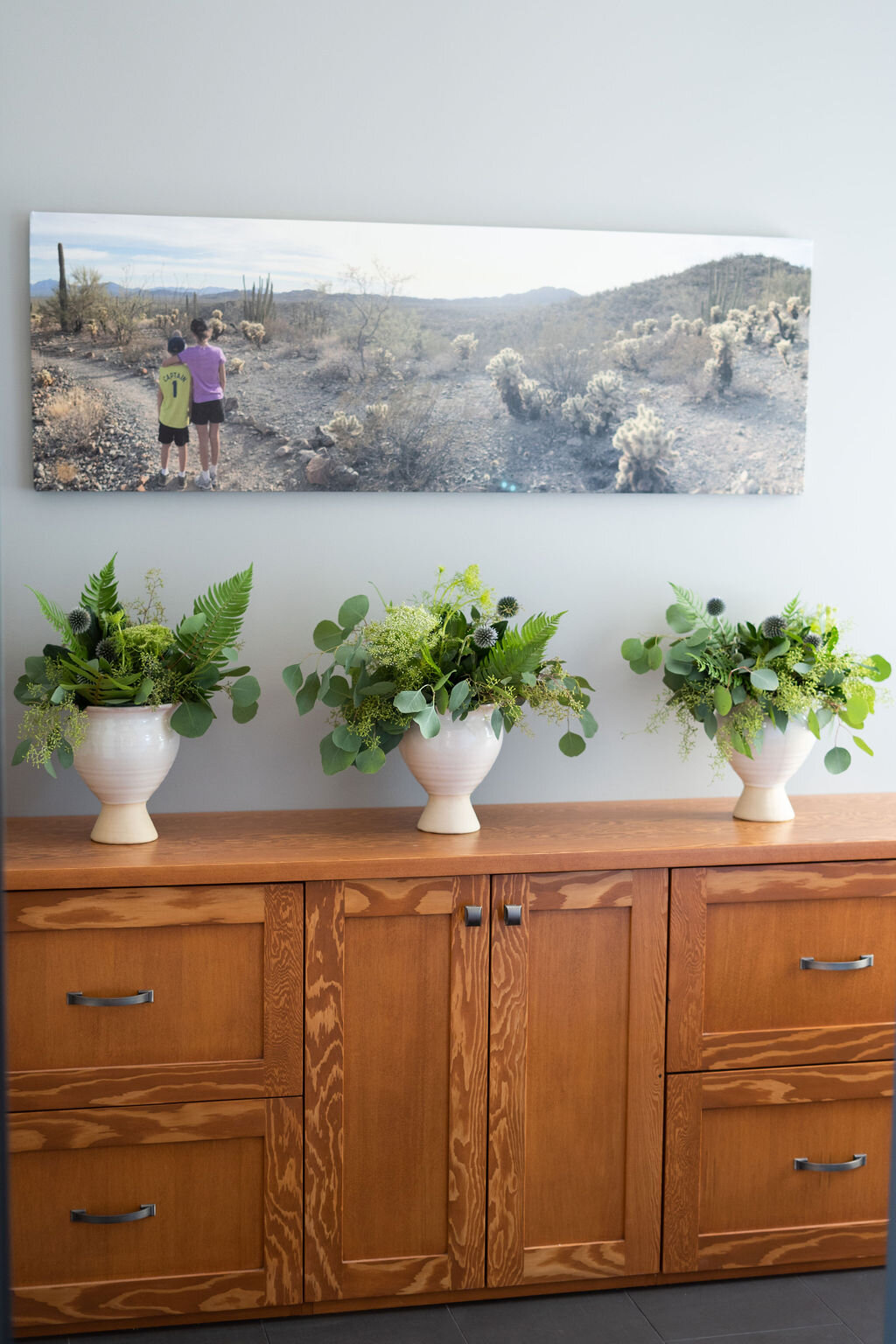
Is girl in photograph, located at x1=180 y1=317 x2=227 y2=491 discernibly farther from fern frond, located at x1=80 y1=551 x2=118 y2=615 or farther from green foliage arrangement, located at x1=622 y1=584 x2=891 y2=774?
green foliage arrangement, located at x1=622 y1=584 x2=891 y2=774

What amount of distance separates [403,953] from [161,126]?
164cm

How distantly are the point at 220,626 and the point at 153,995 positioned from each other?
64cm

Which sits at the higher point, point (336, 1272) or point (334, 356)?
point (334, 356)

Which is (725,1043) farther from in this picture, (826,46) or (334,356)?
(826,46)

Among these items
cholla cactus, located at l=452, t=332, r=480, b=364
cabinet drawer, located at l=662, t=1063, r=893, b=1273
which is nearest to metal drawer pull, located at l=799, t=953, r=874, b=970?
cabinet drawer, located at l=662, t=1063, r=893, b=1273

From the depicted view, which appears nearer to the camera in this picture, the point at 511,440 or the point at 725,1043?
the point at 725,1043

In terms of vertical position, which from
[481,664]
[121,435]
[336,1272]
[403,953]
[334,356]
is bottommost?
[336,1272]

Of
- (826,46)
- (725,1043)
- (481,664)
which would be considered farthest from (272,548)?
(826,46)

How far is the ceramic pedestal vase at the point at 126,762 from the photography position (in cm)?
204

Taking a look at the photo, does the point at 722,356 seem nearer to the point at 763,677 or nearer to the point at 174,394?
the point at 763,677

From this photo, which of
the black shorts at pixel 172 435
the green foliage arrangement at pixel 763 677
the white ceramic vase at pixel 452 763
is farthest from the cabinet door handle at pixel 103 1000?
the green foliage arrangement at pixel 763 677

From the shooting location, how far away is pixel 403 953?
6.76ft

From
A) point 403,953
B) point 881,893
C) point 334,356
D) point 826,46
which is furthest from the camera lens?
point 826,46

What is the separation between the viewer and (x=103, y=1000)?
6.41 ft
